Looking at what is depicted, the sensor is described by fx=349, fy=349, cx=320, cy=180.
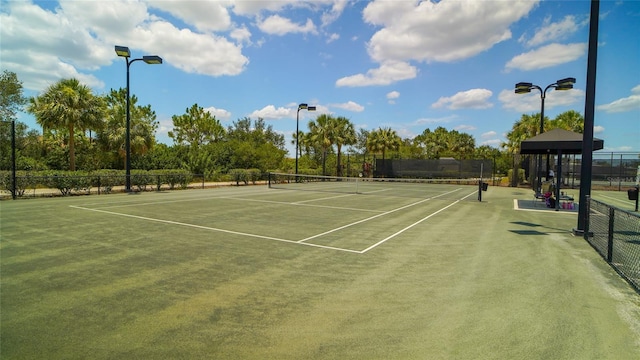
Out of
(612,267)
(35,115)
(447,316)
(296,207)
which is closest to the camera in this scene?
(447,316)

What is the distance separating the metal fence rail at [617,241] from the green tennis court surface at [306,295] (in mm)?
229

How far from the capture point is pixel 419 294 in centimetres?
498

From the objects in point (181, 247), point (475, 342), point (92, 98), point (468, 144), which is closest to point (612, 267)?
point (475, 342)

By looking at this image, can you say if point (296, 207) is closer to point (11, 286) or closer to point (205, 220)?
point (205, 220)

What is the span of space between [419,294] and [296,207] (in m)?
10.7

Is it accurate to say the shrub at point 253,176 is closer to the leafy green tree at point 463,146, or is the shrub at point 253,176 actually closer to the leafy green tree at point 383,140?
the leafy green tree at point 383,140

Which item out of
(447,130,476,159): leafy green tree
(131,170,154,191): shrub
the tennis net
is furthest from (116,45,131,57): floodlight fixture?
(447,130,476,159): leafy green tree

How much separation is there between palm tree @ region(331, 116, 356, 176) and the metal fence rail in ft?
119

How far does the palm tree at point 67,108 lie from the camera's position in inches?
977

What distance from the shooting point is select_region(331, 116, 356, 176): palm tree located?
4581cm

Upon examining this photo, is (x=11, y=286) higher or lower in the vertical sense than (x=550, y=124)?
lower

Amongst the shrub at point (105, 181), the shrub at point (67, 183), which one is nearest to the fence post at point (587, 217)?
the shrub at point (67, 183)

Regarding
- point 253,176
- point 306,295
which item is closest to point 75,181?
point 253,176

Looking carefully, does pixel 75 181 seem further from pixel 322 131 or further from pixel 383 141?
pixel 383 141
